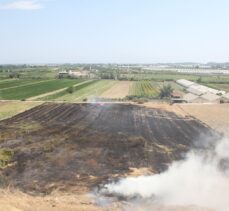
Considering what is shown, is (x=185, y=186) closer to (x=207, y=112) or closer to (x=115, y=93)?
(x=207, y=112)

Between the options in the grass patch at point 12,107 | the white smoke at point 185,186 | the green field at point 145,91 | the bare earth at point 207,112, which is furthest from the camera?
the green field at point 145,91

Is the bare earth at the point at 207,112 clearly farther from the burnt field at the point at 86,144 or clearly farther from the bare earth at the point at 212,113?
the burnt field at the point at 86,144

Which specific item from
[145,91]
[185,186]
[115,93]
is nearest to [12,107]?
[115,93]

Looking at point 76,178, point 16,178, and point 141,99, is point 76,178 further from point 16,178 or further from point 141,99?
point 141,99

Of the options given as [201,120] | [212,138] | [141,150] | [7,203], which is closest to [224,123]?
[201,120]

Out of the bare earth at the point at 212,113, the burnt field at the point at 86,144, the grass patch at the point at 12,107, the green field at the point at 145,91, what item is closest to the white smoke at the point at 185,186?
the burnt field at the point at 86,144

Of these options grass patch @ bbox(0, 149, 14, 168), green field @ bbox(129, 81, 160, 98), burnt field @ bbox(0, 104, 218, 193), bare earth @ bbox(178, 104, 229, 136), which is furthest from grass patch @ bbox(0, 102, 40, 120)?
bare earth @ bbox(178, 104, 229, 136)
